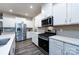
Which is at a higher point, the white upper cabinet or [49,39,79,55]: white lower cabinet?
the white upper cabinet

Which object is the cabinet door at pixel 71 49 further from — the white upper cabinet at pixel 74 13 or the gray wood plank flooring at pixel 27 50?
the gray wood plank flooring at pixel 27 50

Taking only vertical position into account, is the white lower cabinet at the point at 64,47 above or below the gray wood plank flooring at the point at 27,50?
above

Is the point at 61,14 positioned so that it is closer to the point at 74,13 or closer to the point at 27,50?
the point at 74,13

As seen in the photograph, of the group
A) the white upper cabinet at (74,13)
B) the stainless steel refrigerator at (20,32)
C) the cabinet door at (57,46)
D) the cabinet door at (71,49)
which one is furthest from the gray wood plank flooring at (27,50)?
the stainless steel refrigerator at (20,32)

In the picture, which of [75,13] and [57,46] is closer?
[75,13]

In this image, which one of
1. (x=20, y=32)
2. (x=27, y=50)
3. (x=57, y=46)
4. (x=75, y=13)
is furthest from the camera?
(x=20, y=32)

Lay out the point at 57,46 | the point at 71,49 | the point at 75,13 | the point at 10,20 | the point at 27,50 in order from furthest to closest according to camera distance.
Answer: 1. the point at 10,20
2. the point at 27,50
3. the point at 57,46
4. the point at 75,13
5. the point at 71,49

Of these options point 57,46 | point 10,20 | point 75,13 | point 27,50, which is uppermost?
point 10,20

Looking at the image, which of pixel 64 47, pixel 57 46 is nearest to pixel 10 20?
pixel 57 46

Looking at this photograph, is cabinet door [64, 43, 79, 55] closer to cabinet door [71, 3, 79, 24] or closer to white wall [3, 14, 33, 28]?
cabinet door [71, 3, 79, 24]

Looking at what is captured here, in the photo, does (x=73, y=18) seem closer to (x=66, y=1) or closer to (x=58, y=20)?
(x=66, y=1)

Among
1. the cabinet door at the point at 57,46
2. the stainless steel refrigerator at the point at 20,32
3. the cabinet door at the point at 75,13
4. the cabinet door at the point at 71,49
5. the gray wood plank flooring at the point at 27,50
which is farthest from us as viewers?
the stainless steel refrigerator at the point at 20,32

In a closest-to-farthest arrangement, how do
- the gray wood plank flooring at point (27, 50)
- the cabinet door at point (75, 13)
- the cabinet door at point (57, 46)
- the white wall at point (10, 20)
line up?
the cabinet door at point (75, 13)
the cabinet door at point (57, 46)
the gray wood plank flooring at point (27, 50)
the white wall at point (10, 20)

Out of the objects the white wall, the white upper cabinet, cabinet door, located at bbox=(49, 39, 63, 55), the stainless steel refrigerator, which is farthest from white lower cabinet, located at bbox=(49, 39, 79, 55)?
the white wall
